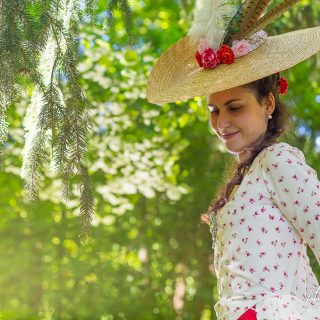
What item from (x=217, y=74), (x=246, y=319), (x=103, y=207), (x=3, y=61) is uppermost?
(x=103, y=207)

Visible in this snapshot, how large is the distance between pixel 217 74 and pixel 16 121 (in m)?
4.06

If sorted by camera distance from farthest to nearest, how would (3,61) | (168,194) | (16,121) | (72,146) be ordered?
(168,194)
(16,121)
(72,146)
(3,61)

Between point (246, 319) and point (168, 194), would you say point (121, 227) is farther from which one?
point (246, 319)

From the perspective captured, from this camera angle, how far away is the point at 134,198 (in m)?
6.56

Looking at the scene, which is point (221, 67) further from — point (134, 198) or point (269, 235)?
point (134, 198)

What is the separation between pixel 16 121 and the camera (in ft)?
19.3

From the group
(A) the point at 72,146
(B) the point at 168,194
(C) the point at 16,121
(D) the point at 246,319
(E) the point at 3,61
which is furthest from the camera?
(B) the point at 168,194

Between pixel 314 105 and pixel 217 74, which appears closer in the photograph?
pixel 217 74

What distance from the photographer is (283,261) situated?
175 centimetres

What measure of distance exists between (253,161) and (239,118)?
0.12 m

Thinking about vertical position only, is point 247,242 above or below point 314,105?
below

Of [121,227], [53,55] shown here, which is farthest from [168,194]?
[53,55]

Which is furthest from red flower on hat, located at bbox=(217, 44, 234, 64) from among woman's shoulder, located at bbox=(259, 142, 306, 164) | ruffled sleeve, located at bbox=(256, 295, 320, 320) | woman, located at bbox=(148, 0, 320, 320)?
ruffled sleeve, located at bbox=(256, 295, 320, 320)

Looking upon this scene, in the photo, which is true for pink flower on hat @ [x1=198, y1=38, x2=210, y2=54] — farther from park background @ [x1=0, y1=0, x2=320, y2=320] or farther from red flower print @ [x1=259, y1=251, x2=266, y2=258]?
park background @ [x1=0, y1=0, x2=320, y2=320]
